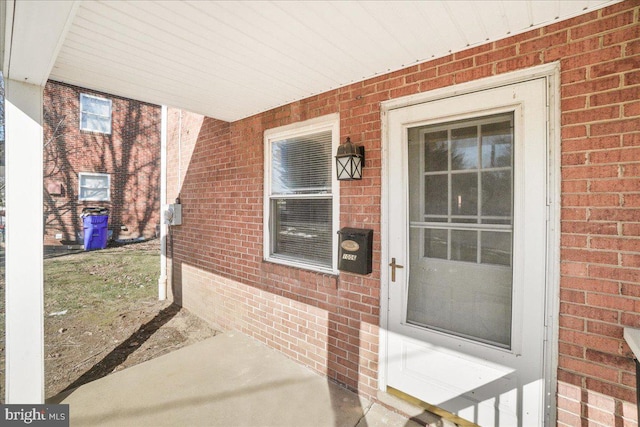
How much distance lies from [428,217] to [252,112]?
2.42 m

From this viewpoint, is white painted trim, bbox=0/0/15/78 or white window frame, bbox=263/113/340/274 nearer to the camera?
white painted trim, bbox=0/0/15/78

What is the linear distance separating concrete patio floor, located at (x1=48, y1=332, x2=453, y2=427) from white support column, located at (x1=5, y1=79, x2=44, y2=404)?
1.57 ft

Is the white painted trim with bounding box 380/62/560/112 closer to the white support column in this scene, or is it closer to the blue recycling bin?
the white support column

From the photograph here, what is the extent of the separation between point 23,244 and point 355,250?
2516mm

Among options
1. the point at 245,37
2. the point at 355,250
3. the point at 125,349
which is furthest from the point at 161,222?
the point at 245,37

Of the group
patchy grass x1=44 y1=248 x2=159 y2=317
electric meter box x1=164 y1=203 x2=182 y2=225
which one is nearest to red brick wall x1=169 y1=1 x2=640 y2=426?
electric meter box x1=164 y1=203 x2=182 y2=225

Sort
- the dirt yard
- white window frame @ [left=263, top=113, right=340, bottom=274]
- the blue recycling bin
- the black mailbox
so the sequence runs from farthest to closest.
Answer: the blue recycling bin, the dirt yard, white window frame @ [left=263, top=113, right=340, bottom=274], the black mailbox

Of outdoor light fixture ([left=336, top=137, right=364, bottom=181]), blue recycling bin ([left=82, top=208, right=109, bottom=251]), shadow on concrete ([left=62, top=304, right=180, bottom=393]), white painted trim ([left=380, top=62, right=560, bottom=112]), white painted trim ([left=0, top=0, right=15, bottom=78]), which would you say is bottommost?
shadow on concrete ([left=62, top=304, right=180, bottom=393])

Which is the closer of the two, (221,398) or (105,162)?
(221,398)

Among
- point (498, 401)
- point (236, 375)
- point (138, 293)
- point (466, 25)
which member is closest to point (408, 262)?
point (498, 401)

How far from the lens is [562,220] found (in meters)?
1.81

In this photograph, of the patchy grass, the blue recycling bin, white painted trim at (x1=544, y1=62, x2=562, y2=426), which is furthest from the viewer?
the blue recycling bin

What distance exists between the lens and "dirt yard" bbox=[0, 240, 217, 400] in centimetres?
321

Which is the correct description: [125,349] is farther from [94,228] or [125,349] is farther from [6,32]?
[94,228]
